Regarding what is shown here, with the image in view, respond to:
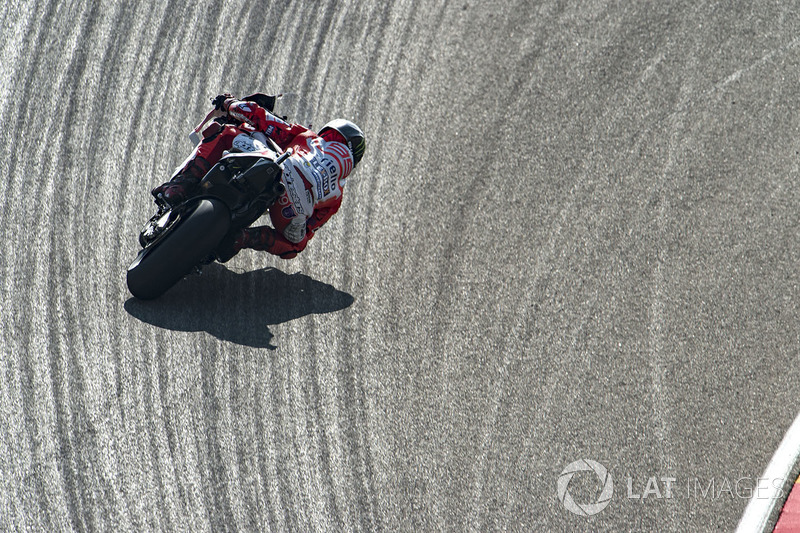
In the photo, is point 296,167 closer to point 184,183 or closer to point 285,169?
point 285,169

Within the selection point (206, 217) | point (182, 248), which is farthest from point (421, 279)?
point (182, 248)

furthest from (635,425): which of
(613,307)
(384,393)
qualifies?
(384,393)

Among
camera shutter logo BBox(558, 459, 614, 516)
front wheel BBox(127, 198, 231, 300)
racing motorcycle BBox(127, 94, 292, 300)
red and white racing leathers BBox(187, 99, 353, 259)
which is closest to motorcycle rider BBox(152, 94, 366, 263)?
red and white racing leathers BBox(187, 99, 353, 259)

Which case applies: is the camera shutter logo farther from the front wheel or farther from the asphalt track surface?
the front wheel

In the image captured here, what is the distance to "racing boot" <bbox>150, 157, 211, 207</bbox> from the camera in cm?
766

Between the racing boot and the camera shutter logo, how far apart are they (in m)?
3.95

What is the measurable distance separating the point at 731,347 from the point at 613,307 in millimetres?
1094

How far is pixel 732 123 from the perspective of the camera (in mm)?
10305

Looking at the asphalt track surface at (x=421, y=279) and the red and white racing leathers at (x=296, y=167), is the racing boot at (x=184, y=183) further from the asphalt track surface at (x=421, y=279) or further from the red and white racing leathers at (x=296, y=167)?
the asphalt track surface at (x=421, y=279)

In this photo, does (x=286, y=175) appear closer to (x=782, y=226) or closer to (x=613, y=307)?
(x=613, y=307)

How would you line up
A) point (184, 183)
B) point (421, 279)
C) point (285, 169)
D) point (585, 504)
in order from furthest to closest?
point (421, 279)
point (285, 169)
point (184, 183)
point (585, 504)

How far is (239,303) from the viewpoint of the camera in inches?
312

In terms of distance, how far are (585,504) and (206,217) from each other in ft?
12.3

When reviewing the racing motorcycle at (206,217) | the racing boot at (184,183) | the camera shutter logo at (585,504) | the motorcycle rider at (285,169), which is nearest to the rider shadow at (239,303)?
the racing motorcycle at (206,217)
